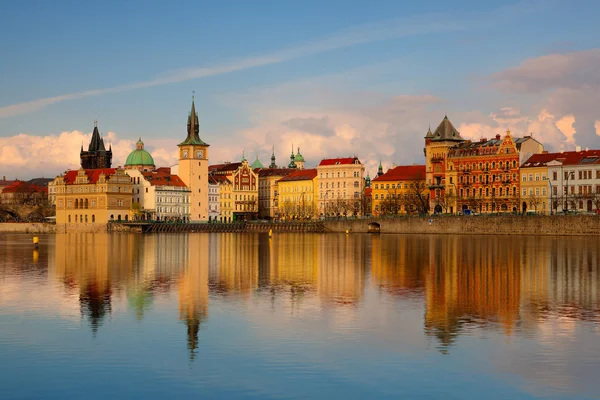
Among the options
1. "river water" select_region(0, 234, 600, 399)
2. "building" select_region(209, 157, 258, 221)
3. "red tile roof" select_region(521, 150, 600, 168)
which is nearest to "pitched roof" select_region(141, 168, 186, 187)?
"building" select_region(209, 157, 258, 221)

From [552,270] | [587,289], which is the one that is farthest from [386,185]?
[587,289]

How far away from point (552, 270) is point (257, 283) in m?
17.5

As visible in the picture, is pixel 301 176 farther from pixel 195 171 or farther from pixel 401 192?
pixel 401 192

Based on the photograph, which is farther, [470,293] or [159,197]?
[159,197]

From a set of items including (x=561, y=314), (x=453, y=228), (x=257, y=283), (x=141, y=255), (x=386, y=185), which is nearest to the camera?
(x=561, y=314)

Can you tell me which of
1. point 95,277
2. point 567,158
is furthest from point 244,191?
point 95,277

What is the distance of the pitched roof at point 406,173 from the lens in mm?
163375

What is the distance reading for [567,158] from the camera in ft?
432

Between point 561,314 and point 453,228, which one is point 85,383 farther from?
point 453,228

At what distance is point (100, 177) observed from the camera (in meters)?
170

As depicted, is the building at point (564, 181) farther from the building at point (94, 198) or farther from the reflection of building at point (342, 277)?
the building at point (94, 198)

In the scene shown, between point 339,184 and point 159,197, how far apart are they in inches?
1390

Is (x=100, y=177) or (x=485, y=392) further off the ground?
(x=100, y=177)

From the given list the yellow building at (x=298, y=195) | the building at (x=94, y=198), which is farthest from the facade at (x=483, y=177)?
the building at (x=94, y=198)
